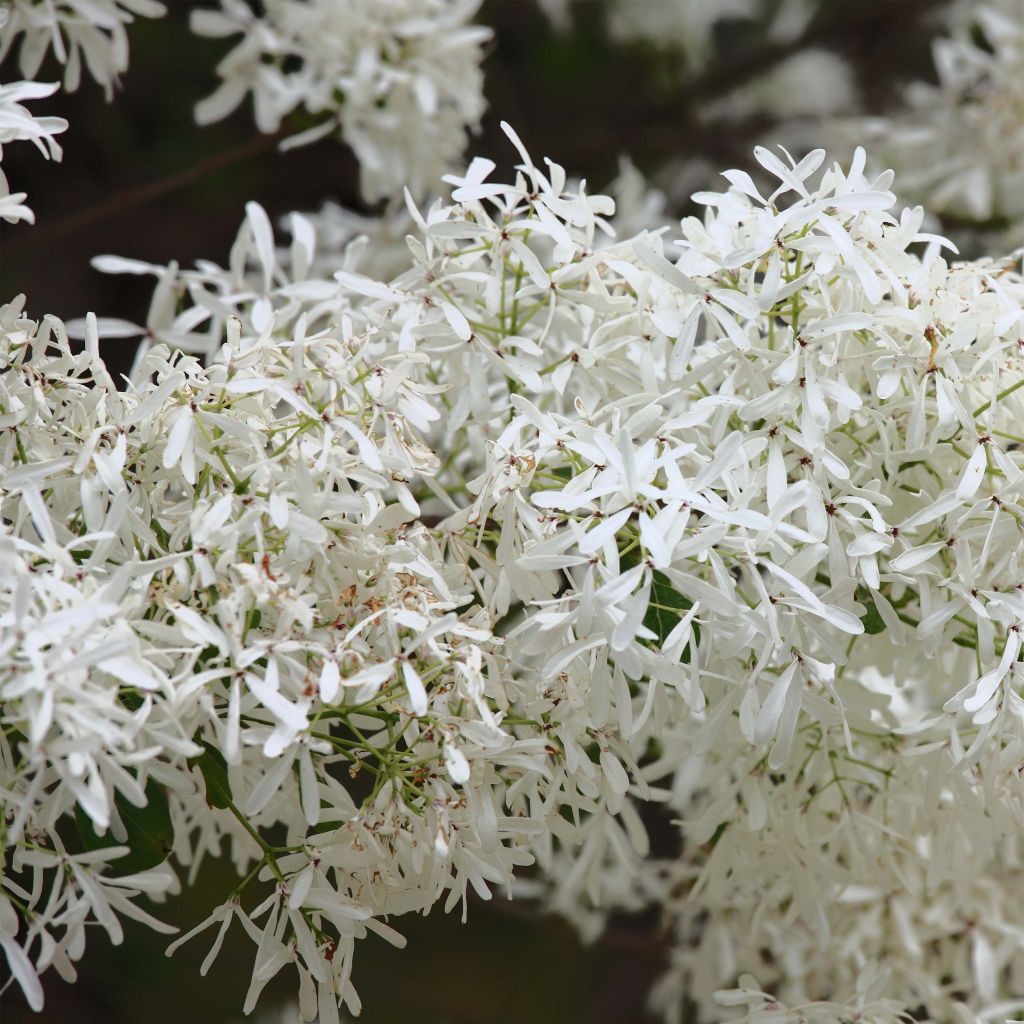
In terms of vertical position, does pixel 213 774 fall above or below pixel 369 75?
below

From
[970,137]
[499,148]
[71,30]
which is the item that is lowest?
[499,148]

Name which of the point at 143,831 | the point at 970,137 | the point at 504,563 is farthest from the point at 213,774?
the point at 970,137

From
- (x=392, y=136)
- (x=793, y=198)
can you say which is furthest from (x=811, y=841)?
(x=793, y=198)

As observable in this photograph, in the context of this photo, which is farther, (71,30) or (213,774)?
(71,30)

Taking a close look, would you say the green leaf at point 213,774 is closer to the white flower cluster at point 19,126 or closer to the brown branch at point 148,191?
the white flower cluster at point 19,126

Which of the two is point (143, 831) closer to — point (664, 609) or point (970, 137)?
point (664, 609)

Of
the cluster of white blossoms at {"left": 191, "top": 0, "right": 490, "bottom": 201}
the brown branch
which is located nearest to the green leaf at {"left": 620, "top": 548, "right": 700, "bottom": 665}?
the cluster of white blossoms at {"left": 191, "top": 0, "right": 490, "bottom": 201}
